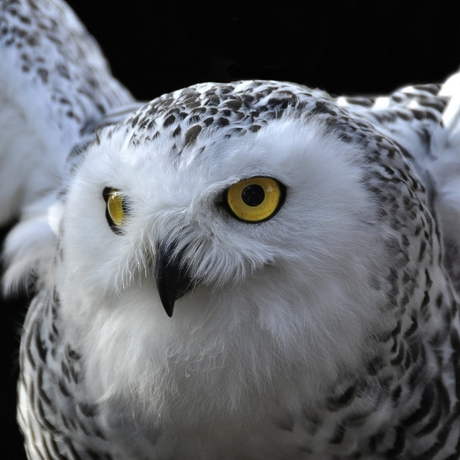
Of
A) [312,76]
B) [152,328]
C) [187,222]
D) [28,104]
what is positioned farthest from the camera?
[312,76]

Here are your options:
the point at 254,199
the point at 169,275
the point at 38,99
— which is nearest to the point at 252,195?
the point at 254,199

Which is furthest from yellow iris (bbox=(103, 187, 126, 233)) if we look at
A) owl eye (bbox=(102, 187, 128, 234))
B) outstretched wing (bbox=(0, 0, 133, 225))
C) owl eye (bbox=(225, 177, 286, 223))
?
outstretched wing (bbox=(0, 0, 133, 225))

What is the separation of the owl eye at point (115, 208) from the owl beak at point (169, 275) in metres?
0.10

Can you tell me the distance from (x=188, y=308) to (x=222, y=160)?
26 centimetres

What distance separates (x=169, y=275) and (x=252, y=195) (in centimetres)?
18

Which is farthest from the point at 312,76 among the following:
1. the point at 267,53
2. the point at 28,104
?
the point at 28,104

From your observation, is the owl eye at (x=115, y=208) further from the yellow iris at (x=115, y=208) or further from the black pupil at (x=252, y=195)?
the black pupil at (x=252, y=195)

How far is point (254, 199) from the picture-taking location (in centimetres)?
107

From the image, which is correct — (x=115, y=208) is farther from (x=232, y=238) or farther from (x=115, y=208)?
(x=232, y=238)

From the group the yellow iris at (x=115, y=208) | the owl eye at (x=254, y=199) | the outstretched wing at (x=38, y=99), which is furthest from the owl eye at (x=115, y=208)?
the outstretched wing at (x=38, y=99)

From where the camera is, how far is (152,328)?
1.18m

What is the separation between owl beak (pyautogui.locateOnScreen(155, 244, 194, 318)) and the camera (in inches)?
42.8

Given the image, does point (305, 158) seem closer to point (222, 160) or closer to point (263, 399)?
point (222, 160)

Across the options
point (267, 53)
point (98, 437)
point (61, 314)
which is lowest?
point (98, 437)
